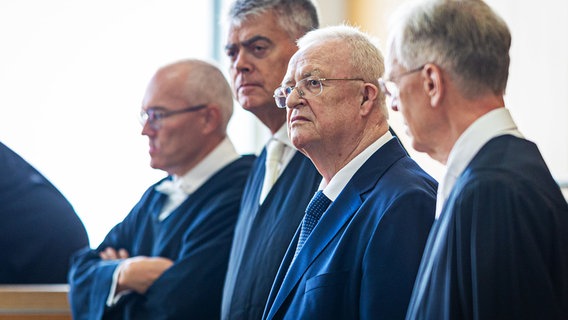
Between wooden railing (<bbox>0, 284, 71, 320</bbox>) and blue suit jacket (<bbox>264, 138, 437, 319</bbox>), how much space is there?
1209 mm

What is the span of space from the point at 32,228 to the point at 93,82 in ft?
7.52

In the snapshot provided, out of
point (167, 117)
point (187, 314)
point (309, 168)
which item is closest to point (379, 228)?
point (309, 168)

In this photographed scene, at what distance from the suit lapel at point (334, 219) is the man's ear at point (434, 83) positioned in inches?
18.3

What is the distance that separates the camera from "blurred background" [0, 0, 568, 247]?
5.75m

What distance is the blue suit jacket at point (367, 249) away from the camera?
2234mm

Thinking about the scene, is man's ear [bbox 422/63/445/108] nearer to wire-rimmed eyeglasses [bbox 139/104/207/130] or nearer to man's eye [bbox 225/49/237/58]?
man's eye [bbox 225/49/237/58]

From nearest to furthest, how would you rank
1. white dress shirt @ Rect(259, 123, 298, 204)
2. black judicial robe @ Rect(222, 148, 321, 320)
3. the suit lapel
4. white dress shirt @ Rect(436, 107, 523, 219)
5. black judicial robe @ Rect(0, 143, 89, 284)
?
white dress shirt @ Rect(436, 107, 523, 219) < the suit lapel < black judicial robe @ Rect(222, 148, 321, 320) < white dress shirt @ Rect(259, 123, 298, 204) < black judicial robe @ Rect(0, 143, 89, 284)

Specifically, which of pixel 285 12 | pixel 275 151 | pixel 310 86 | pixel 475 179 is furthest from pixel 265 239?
pixel 475 179

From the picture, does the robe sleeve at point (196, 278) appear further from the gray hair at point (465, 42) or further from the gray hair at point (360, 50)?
the gray hair at point (465, 42)

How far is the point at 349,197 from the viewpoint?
2432 mm

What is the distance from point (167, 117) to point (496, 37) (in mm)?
1872

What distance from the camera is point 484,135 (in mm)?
1910

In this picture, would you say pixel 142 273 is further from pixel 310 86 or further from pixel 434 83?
pixel 434 83

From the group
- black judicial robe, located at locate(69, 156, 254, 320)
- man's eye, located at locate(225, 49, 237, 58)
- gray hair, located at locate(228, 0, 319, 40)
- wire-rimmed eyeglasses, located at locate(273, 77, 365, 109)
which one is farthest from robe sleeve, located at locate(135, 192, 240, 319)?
wire-rimmed eyeglasses, located at locate(273, 77, 365, 109)
